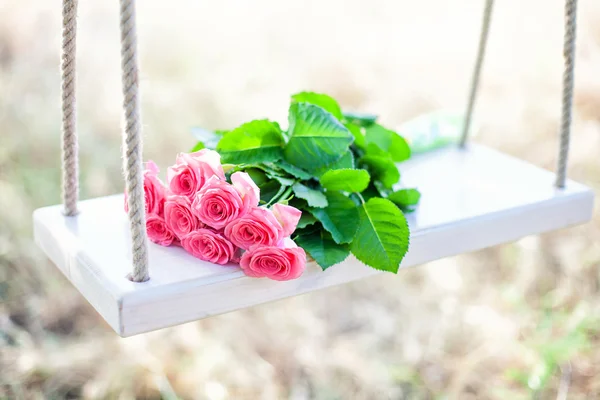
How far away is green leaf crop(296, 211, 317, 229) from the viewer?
742mm

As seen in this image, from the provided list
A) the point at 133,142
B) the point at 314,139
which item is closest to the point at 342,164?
the point at 314,139

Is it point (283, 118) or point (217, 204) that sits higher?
point (217, 204)

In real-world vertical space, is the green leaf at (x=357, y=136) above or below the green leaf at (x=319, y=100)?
below

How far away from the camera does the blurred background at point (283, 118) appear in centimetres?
164

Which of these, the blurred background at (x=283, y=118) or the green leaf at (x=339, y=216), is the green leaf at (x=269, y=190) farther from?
the blurred background at (x=283, y=118)

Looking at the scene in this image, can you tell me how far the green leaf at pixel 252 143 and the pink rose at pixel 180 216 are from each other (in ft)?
0.25

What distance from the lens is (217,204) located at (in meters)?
0.69

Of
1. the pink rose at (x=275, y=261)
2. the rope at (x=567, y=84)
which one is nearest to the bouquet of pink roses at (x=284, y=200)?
the pink rose at (x=275, y=261)

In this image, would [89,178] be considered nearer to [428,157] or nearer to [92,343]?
[92,343]

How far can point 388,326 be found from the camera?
71.5 inches

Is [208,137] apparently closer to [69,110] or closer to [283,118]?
[69,110]

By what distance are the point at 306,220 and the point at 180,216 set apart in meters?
0.13

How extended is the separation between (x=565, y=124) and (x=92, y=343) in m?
1.16

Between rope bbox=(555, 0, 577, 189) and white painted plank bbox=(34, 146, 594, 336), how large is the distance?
0.03m
